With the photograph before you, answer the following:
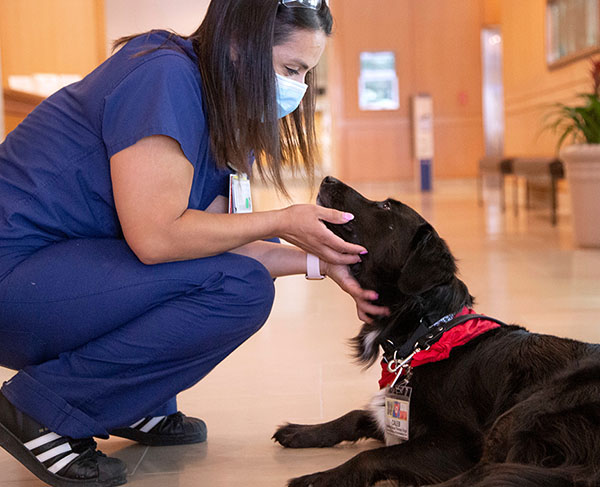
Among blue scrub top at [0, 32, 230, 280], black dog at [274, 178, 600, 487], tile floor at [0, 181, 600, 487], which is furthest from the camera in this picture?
tile floor at [0, 181, 600, 487]

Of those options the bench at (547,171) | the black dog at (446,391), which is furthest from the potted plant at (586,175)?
the black dog at (446,391)

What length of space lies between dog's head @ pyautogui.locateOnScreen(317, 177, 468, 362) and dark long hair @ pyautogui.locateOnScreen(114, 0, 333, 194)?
28 centimetres

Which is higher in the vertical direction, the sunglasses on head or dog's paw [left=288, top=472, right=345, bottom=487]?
the sunglasses on head

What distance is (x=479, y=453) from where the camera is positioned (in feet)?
5.11

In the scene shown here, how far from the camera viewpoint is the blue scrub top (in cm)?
155

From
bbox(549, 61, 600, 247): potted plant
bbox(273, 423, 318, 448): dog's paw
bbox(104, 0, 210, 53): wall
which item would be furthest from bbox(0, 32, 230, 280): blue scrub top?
bbox(104, 0, 210, 53): wall

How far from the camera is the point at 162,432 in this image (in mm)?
1934

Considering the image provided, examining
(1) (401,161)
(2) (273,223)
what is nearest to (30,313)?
(2) (273,223)

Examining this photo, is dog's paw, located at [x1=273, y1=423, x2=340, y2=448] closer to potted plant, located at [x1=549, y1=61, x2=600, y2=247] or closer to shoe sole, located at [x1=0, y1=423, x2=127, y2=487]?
shoe sole, located at [x1=0, y1=423, x2=127, y2=487]

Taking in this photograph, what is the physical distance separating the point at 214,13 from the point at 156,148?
367 millimetres

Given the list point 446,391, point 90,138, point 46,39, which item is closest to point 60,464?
point 90,138

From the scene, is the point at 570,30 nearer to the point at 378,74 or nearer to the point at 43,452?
the point at 378,74

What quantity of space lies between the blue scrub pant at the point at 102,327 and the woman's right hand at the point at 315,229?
6.8 inches

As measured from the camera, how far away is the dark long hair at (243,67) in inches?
64.7
